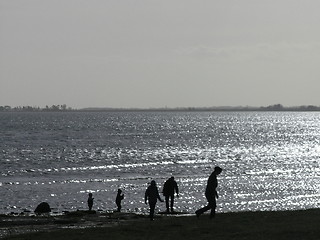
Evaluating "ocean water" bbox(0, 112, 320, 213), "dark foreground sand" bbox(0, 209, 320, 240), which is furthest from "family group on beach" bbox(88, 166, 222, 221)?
"ocean water" bbox(0, 112, 320, 213)

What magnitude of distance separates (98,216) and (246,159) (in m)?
64.6

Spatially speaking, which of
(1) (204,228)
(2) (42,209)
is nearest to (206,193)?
(1) (204,228)

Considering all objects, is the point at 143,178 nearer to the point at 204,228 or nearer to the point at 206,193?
the point at 206,193

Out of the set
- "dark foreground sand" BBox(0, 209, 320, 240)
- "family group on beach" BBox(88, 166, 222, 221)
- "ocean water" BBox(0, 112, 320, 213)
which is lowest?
"ocean water" BBox(0, 112, 320, 213)

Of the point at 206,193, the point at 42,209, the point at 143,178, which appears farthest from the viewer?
the point at 143,178

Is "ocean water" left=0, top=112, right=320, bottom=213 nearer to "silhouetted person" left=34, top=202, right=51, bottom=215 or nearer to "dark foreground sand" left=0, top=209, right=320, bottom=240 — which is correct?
"silhouetted person" left=34, top=202, right=51, bottom=215

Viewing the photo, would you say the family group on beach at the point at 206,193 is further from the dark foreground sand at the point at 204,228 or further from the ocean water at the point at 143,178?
the ocean water at the point at 143,178

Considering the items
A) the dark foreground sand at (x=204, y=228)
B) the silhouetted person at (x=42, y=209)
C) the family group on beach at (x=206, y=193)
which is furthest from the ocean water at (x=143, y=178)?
the dark foreground sand at (x=204, y=228)

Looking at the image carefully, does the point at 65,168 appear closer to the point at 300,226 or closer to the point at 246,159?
the point at 246,159

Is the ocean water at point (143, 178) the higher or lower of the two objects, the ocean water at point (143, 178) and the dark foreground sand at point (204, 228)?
the lower

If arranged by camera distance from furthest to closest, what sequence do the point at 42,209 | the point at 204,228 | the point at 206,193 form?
the point at 42,209, the point at 206,193, the point at 204,228

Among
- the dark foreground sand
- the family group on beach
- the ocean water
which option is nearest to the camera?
the dark foreground sand

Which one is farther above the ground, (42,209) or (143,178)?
(42,209)

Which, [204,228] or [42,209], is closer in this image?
[204,228]
